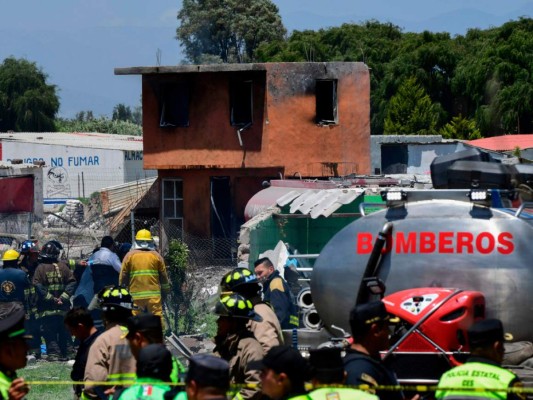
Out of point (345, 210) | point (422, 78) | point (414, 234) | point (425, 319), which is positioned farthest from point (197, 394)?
point (422, 78)

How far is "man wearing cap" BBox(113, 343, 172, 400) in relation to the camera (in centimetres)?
629

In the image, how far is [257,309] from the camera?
9148 millimetres

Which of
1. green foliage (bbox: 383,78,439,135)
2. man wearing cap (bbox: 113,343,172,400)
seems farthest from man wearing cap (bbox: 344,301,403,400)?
green foliage (bbox: 383,78,439,135)

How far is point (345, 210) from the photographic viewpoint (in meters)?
20.1

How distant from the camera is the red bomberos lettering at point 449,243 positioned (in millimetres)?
8273

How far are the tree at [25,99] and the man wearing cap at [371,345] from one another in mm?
74168

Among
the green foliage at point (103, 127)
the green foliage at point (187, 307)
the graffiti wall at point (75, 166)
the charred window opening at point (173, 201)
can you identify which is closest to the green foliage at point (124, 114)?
the green foliage at point (103, 127)

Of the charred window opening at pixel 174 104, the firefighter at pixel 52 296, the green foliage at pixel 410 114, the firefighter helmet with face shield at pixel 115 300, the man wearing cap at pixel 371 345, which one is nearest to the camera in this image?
the man wearing cap at pixel 371 345

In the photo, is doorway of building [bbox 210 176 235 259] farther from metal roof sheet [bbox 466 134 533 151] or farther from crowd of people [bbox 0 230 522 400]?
crowd of people [bbox 0 230 522 400]

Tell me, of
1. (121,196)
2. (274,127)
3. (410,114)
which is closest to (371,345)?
(274,127)

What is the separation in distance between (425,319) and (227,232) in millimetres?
25138

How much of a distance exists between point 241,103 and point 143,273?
1840cm

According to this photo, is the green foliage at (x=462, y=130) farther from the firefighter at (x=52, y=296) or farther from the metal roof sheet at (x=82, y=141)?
the firefighter at (x=52, y=296)

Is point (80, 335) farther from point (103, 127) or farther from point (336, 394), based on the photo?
point (103, 127)
